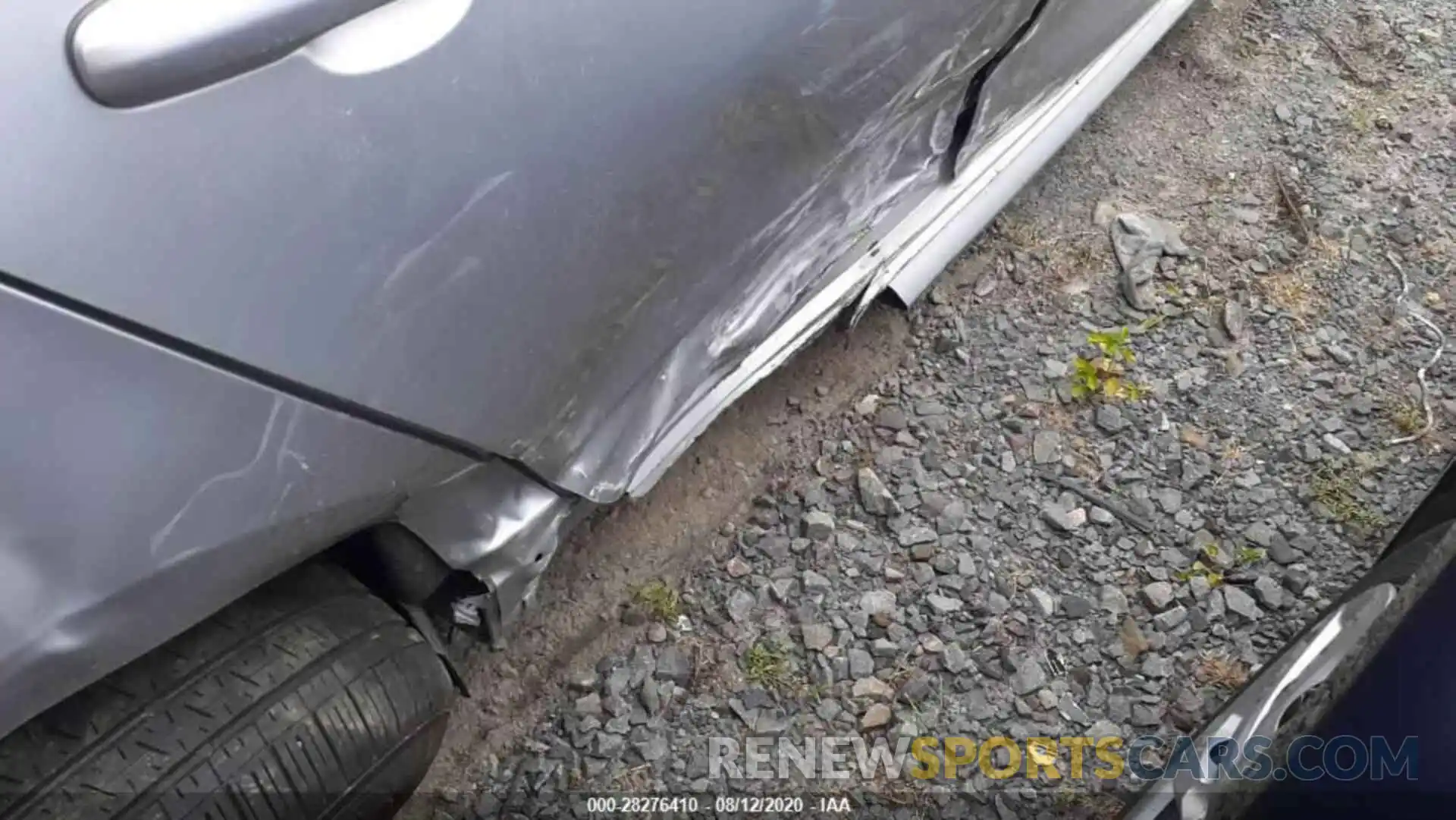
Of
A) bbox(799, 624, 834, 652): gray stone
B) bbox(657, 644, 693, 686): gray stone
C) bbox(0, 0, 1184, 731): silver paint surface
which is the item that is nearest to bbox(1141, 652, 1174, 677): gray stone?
bbox(799, 624, 834, 652): gray stone

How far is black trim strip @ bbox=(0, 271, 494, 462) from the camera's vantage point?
803 millimetres

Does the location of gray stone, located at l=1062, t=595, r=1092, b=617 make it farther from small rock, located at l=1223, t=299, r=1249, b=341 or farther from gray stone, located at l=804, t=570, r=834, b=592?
small rock, located at l=1223, t=299, r=1249, b=341

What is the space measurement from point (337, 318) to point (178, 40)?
25cm

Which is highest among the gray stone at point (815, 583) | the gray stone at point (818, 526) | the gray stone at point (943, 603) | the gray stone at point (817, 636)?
the gray stone at point (818, 526)

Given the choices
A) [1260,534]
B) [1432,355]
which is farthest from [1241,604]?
[1432,355]

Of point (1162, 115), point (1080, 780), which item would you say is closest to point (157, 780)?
point (1080, 780)

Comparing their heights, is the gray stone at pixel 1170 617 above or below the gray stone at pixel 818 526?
below

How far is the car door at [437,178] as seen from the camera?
80 centimetres

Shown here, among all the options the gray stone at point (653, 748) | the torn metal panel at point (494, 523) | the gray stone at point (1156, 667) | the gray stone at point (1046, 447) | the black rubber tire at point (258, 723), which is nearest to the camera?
the black rubber tire at point (258, 723)

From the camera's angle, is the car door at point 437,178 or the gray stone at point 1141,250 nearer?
the car door at point 437,178

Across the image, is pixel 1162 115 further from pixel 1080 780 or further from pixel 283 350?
pixel 283 350

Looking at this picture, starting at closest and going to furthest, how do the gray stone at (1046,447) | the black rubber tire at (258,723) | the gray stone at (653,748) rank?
the black rubber tire at (258,723) < the gray stone at (653,748) < the gray stone at (1046,447)

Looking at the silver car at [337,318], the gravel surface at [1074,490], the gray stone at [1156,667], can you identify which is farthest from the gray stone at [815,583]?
the gray stone at [1156,667]

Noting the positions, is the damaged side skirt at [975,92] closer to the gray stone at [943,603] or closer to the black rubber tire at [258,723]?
the gray stone at [943,603]
